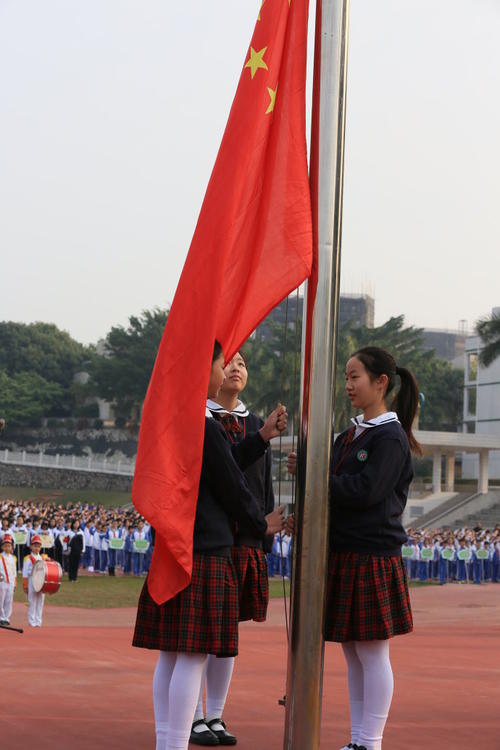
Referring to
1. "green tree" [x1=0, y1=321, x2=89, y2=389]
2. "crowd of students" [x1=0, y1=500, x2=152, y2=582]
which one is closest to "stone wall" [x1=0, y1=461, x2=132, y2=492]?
"green tree" [x1=0, y1=321, x2=89, y2=389]

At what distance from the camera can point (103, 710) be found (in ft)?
19.3

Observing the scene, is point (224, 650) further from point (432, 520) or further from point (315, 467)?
point (432, 520)

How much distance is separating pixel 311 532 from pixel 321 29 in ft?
6.76

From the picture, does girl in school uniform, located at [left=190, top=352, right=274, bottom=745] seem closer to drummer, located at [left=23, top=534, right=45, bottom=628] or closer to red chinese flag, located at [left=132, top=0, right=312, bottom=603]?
red chinese flag, located at [left=132, top=0, right=312, bottom=603]

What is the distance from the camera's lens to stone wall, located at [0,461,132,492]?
57.1 meters

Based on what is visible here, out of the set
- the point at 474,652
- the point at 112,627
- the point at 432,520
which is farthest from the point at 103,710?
the point at 432,520

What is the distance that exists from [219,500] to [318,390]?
0.61m

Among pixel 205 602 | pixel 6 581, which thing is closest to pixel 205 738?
pixel 205 602

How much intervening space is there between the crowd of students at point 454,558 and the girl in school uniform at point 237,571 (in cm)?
2283

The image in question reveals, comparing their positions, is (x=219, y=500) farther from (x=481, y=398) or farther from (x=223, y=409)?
(x=481, y=398)

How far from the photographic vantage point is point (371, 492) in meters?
4.25

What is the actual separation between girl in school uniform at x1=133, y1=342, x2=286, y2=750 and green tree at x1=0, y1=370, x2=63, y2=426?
6879 centimetres

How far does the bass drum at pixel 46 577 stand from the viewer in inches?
502

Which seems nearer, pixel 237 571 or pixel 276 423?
pixel 276 423
